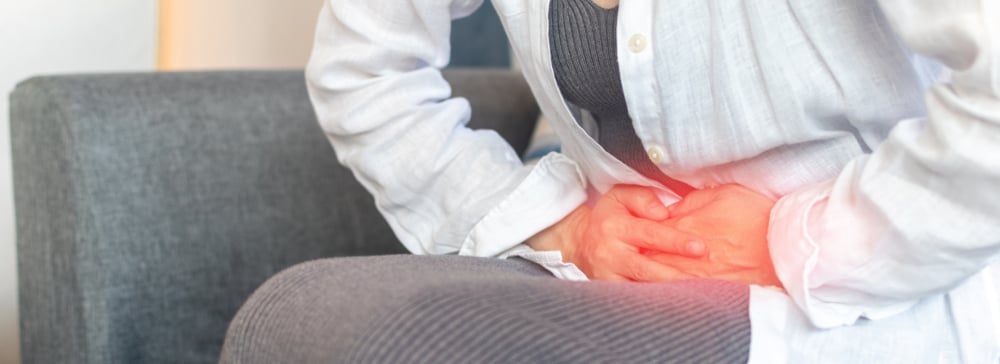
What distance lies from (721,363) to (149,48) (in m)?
1.22

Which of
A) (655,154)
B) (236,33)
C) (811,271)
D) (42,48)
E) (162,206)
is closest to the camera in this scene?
(811,271)

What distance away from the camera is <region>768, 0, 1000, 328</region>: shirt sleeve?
543mm

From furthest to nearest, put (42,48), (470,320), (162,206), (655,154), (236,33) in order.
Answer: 1. (236,33)
2. (42,48)
3. (162,206)
4. (655,154)
5. (470,320)

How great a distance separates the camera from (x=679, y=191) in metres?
0.79

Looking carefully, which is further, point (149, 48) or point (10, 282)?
point (149, 48)

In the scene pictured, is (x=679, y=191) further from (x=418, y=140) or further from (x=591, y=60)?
(x=418, y=140)

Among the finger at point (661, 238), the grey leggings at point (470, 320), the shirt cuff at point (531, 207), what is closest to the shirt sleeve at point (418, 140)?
the shirt cuff at point (531, 207)

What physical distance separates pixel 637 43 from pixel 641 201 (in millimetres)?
140

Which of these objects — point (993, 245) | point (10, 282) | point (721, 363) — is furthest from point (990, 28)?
point (10, 282)

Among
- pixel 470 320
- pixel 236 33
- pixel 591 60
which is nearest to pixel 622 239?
pixel 591 60

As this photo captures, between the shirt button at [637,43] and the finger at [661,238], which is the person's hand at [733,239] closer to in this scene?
the finger at [661,238]

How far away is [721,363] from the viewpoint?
1.88 ft

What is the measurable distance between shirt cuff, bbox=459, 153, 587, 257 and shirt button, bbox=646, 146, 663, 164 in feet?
0.40

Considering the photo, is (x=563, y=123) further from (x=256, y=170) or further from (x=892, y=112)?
(x=256, y=170)
